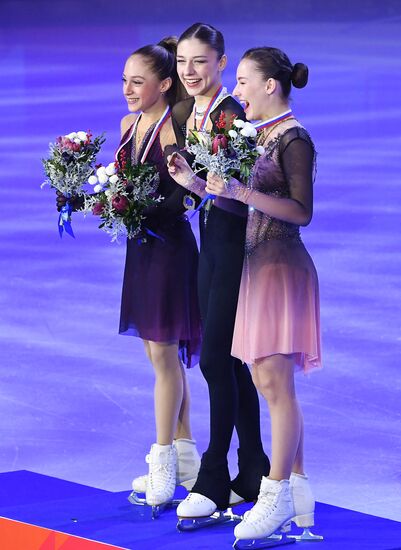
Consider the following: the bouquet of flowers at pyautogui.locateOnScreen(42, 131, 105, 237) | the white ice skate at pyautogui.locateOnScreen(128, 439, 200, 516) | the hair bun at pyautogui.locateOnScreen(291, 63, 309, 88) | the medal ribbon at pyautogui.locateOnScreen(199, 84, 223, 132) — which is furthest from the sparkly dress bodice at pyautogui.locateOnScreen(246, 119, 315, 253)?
the white ice skate at pyautogui.locateOnScreen(128, 439, 200, 516)

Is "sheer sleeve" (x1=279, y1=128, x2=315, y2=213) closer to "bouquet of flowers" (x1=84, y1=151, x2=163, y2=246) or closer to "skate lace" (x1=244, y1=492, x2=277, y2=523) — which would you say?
"bouquet of flowers" (x1=84, y1=151, x2=163, y2=246)

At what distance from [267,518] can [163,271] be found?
3.35 feet

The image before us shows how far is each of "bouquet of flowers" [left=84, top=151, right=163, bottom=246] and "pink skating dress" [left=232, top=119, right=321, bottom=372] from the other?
1.63 ft

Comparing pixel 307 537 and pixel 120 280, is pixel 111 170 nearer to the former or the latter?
pixel 307 537

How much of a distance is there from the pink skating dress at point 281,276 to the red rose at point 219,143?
20 cm

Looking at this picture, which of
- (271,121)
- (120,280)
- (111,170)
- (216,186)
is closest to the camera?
(216,186)

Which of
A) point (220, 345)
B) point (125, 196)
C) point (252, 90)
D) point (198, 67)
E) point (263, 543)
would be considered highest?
point (198, 67)

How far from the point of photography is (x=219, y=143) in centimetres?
434

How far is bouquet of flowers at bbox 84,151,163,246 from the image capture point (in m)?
4.82

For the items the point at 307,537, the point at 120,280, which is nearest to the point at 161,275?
the point at 307,537

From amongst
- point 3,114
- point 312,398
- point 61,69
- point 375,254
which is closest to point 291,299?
point 312,398

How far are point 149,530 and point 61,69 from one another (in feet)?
31.9

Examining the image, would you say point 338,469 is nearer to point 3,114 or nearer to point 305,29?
point 3,114

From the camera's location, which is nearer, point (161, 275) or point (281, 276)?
point (281, 276)
